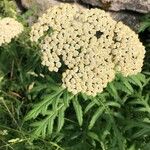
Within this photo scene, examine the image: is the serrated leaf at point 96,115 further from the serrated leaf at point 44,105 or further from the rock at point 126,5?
the rock at point 126,5

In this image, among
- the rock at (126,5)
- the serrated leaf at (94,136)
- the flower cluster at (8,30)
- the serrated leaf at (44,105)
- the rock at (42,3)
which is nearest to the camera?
the serrated leaf at (44,105)

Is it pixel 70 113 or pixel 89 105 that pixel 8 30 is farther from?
pixel 89 105

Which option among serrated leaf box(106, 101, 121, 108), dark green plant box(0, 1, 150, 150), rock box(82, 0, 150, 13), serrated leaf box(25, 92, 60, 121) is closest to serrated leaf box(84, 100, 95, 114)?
dark green plant box(0, 1, 150, 150)

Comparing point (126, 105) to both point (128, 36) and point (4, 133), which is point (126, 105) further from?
point (4, 133)

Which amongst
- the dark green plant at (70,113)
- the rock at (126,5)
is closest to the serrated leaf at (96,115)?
the dark green plant at (70,113)

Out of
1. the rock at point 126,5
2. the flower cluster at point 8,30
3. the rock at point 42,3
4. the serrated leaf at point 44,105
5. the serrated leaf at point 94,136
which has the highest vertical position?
the rock at point 126,5

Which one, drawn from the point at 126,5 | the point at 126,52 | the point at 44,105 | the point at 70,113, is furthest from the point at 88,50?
the point at 126,5

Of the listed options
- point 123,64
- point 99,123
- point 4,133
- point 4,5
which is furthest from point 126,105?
point 4,5
